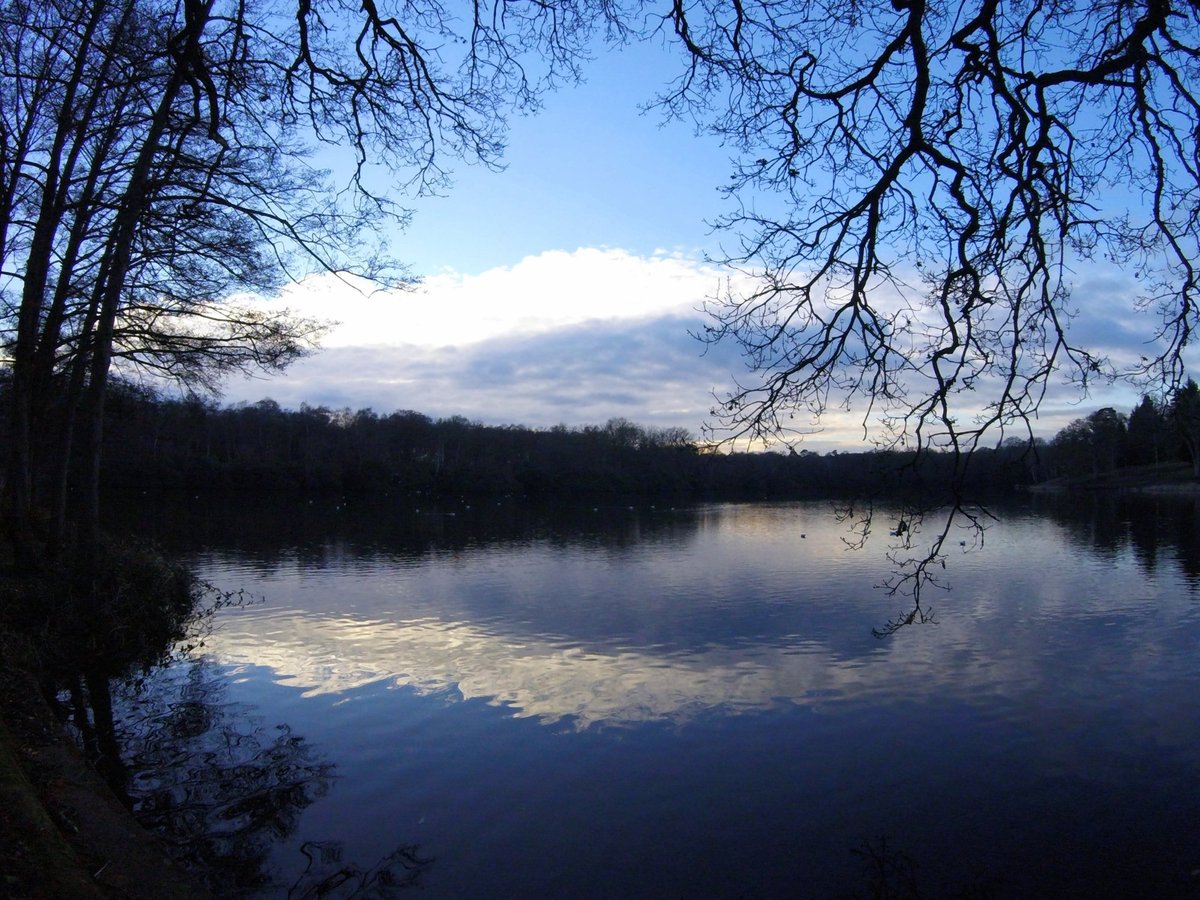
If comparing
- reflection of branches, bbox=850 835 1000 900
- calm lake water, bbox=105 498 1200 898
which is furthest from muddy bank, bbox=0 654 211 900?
reflection of branches, bbox=850 835 1000 900

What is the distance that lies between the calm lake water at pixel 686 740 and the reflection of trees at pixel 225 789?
30mm

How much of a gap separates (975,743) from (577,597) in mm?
9847

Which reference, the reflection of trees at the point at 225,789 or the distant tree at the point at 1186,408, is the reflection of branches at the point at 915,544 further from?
the reflection of trees at the point at 225,789

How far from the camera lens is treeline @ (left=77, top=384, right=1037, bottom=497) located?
5844 centimetres

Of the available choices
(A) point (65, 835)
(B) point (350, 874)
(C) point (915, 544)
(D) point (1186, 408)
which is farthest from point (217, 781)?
(C) point (915, 544)

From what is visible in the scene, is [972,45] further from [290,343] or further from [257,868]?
[290,343]

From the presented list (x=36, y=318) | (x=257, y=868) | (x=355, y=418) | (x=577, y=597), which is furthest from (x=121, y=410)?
(x=355, y=418)

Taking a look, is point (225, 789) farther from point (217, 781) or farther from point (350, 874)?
point (350, 874)

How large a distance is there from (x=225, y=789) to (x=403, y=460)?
235ft

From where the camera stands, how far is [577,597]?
17266 millimetres

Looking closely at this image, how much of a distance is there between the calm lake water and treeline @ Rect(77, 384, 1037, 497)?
89.6ft

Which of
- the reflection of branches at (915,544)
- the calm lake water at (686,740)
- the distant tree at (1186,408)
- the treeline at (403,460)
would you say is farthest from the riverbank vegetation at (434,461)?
the distant tree at (1186,408)

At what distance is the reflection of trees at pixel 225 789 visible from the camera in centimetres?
560

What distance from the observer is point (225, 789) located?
22.5 feet
